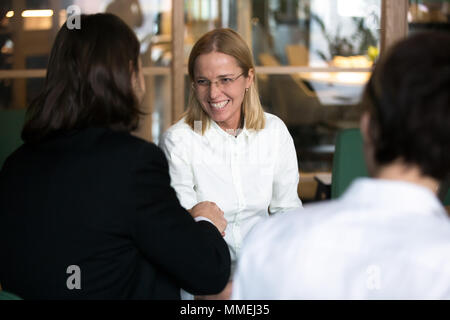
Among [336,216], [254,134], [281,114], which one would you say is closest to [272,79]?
[281,114]

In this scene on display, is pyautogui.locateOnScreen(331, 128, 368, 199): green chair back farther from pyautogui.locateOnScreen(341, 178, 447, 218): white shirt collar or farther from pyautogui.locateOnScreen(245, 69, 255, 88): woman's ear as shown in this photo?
pyautogui.locateOnScreen(341, 178, 447, 218): white shirt collar

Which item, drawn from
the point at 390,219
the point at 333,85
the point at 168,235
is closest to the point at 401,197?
the point at 390,219

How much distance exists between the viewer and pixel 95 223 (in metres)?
1.14

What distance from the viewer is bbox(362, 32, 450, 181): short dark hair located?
75 cm

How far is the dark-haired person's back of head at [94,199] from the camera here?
1.15 metres

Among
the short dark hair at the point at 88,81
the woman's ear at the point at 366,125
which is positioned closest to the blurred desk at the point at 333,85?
the short dark hair at the point at 88,81

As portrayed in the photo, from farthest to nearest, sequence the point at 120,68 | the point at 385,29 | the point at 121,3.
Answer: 1. the point at 121,3
2. the point at 385,29
3. the point at 120,68

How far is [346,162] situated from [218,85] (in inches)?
23.6

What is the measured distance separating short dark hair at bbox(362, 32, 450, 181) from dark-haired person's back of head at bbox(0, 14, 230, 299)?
Answer: 532 mm

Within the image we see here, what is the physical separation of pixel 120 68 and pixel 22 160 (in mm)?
315

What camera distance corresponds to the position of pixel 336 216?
0.80m

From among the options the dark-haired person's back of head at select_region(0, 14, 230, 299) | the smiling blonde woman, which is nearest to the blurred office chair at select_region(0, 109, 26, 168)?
the smiling blonde woman

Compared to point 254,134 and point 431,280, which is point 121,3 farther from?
point 431,280

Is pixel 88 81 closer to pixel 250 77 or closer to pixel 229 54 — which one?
pixel 229 54
